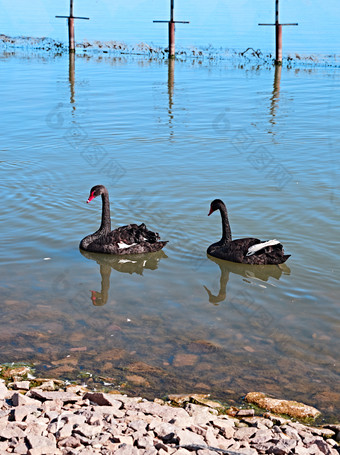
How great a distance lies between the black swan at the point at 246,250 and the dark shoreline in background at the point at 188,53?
98.7 ft

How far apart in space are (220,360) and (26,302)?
311 cm

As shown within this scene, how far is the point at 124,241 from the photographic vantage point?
37.9 feet

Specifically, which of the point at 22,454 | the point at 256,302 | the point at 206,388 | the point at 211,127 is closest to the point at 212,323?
the point at 256,302

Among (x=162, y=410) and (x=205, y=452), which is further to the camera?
(x=162, y=410)

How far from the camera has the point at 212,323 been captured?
904 cm

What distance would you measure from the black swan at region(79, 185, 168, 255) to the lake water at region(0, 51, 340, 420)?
0.66ft

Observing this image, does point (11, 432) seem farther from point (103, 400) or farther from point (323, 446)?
point (323, 446)

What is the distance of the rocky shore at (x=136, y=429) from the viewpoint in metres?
5.62

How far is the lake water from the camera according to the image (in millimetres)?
7938

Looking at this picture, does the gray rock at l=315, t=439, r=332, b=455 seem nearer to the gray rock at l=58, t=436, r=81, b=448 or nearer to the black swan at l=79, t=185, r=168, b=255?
the gray rock at l=58, t=436, r=81, b=448

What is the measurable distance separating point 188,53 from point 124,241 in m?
37.3

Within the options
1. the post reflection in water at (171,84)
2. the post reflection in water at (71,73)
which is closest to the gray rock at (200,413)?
the post reflection in water at (171,84)

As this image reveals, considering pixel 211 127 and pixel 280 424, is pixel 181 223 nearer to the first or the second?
pixel 280 424

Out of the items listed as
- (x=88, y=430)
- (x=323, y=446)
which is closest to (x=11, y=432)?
(x=88, y=430)
